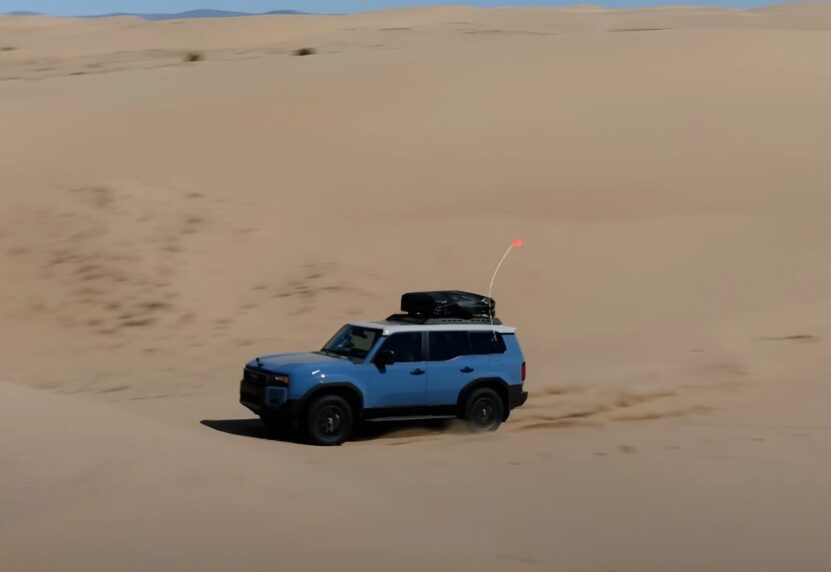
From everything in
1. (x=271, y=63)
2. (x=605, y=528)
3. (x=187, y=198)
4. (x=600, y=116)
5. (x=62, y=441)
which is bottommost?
(x=605, y=528)

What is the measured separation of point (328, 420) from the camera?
1325cm

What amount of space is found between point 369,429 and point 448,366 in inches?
49.3

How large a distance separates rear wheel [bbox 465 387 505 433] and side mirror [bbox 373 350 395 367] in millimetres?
1005

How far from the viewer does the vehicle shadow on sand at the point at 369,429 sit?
1386 cm

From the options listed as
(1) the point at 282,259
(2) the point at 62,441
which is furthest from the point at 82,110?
(2) the point at 62,441

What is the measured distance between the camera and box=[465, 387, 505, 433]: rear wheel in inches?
554

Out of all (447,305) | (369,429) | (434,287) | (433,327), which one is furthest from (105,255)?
(433,327)

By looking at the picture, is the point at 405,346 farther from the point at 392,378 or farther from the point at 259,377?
Result: the point at 259,377

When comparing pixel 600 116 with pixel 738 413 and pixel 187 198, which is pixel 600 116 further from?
pixel 738 413

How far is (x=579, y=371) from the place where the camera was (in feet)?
60.0

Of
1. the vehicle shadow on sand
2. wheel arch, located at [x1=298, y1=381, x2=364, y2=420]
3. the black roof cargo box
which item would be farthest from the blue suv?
the vehicle shadow on sand

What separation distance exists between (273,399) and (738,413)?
17.9 ft

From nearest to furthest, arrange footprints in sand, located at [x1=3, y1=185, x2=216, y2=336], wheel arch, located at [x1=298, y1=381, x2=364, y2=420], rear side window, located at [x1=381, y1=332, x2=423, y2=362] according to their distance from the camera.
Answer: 1. wheel arch, located at [x1=298, y1=381, x2=364, y2=420]
2. rear side window, located at [x1=381, y1=332, x2=423, y2=362]
3. footprints in sand, located at [x1=3, y1=185, x2=216, y2=336]

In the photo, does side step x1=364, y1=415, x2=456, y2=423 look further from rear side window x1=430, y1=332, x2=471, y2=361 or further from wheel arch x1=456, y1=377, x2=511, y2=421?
rear side window x1=430, y1=332, x2=471, y2=361
